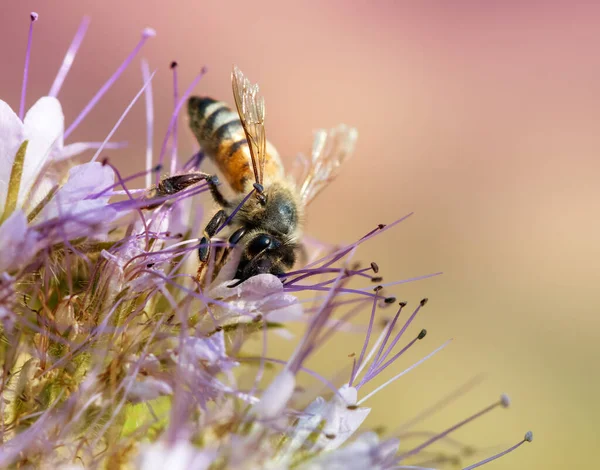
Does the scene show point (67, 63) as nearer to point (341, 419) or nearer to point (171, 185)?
point (171, 185)

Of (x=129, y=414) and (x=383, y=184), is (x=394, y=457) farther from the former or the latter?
(x=383, y=184)

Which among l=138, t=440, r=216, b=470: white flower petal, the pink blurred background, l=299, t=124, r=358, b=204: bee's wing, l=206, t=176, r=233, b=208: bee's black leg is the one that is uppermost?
the pink blurred background

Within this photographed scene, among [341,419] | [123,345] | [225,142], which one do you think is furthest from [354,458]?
[225,142]

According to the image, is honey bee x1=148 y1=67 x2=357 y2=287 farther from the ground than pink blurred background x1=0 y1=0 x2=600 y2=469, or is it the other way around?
pink blurred background x1=0 y1=0 x2=600 y2=469

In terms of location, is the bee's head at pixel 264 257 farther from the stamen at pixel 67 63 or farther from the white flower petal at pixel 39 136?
the stamen at pixel 67 63

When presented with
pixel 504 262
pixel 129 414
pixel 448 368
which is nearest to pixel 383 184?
pixel 504 262

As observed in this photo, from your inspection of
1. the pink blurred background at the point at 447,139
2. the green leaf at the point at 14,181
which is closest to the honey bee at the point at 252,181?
the green leaf at the point at 14,181

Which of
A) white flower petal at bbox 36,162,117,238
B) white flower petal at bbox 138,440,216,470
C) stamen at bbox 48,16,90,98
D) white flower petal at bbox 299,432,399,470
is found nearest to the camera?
white flower petal at bbox 138,440,216,470

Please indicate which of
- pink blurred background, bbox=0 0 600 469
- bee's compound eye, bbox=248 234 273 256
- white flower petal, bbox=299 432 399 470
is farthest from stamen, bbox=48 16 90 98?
pink blurred background, bbox=0 0 600 469

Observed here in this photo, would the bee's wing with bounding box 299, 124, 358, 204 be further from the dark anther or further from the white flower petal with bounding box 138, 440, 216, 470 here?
the white flower petal with bounding box 138, 440, 216, 470
